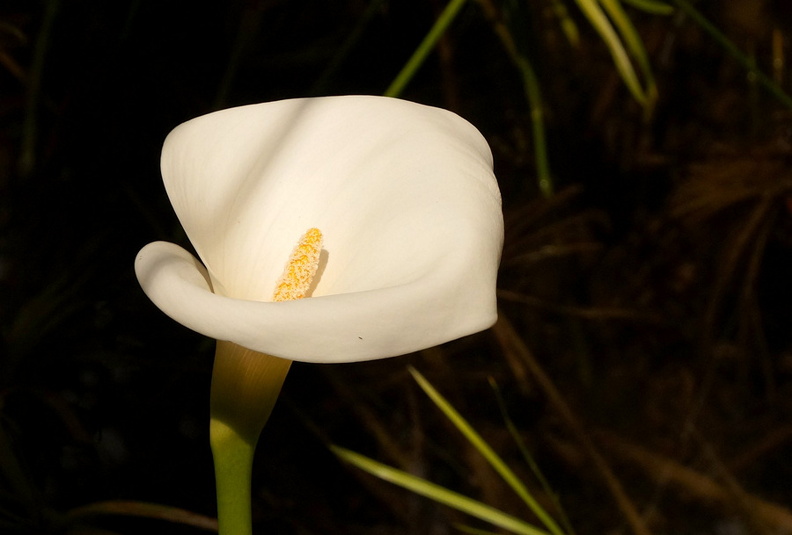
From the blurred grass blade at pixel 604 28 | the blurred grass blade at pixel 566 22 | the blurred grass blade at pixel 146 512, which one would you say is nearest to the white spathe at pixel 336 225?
the blurred grass blade at pixel 146 512

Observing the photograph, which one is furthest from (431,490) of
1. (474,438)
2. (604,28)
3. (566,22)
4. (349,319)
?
(566,22)

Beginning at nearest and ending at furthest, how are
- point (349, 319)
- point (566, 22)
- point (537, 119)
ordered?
point (349, 319)
point (537, 119)
point (566, 22)

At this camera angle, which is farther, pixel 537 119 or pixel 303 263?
pixel 537 119

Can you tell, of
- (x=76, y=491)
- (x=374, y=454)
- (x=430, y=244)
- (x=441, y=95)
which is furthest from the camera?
(x=441, y=95)

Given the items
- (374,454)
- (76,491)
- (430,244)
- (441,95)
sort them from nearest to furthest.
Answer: (430,244) → (76,491) → (374,454) → (441,95)

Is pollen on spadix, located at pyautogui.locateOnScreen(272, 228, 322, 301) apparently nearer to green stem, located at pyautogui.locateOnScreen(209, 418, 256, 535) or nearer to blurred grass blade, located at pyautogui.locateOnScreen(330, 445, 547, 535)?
green stem, located at pyautogui.locateOnScreen(209, 418, 256, 535)

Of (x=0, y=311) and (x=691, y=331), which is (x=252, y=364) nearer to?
(x=0, y=311)

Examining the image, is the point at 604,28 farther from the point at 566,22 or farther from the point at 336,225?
the point at 336,225

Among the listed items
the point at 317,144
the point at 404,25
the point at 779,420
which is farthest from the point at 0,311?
the point at 779,420
